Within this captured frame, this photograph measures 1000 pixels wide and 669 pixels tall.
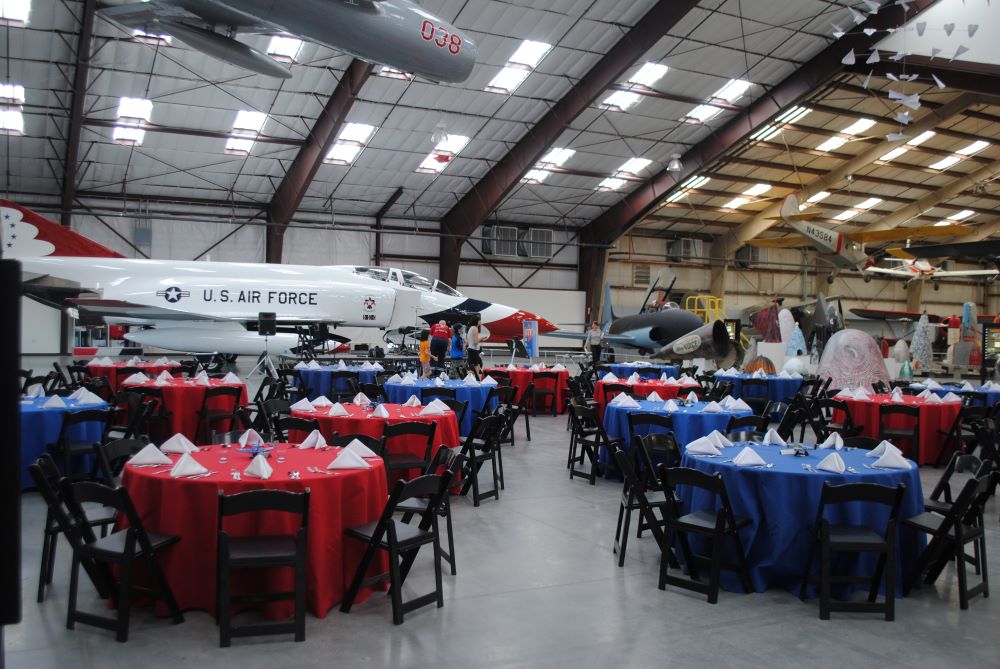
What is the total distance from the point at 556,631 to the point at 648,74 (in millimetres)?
17699

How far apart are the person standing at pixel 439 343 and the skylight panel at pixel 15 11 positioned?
33.3ft

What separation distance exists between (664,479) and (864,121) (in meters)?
23.1

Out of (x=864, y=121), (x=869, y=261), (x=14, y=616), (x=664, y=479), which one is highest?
(x=864, y=121)

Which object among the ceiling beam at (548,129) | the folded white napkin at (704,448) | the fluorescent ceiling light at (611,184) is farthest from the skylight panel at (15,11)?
the fluorescent ceiling light at (611,184)

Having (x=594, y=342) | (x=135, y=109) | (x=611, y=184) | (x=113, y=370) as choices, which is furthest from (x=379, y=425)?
(x=611, y=184)

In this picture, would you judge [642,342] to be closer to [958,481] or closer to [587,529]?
[958,481]

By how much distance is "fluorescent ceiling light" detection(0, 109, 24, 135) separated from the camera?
17.5 meters

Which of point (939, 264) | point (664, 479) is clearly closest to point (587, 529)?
point (664, 479)

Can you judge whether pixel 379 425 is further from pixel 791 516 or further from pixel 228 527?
pixel 791 516

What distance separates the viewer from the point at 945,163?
26812 mm

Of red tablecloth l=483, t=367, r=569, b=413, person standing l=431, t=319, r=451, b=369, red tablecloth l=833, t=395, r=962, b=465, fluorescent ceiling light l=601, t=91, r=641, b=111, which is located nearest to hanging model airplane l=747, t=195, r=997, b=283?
fluorescent ceiling light l=601, t=91, r=641, b=111

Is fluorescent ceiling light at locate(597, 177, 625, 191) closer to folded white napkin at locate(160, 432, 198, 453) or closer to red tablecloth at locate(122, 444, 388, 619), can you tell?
folded white napkin at locate(160, 432, 198, 453)

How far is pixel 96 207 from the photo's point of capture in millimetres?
22281

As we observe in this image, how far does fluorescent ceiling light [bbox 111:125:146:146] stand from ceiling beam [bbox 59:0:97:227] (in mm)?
1108
